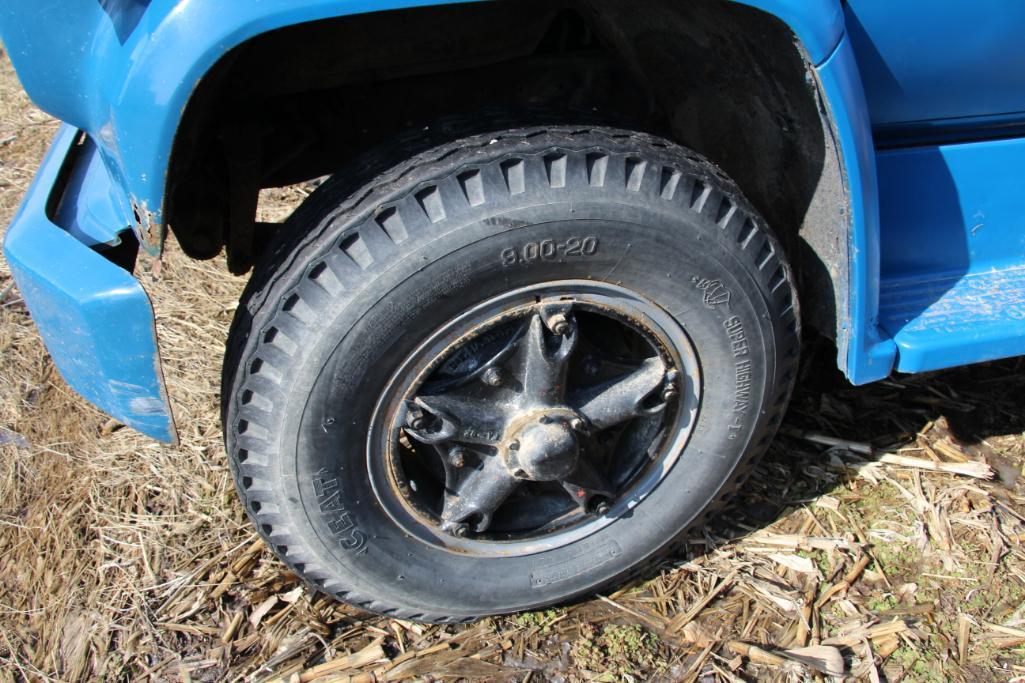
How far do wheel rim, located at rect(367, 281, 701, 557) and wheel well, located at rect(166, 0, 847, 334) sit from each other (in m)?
0.46

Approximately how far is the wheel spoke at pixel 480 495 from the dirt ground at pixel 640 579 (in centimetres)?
44

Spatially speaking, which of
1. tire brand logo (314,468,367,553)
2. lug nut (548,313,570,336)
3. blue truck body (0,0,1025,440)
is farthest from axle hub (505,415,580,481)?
blue truck body (0,0,1025,440)

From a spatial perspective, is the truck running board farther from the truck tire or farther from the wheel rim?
the wheel rim

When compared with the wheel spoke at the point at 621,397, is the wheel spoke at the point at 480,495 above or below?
below

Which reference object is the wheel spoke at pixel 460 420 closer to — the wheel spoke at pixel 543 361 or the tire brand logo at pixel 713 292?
the wheel spoke at pixel 543 361

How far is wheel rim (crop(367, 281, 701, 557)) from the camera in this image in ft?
6.24

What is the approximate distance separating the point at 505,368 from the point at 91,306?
0.89m

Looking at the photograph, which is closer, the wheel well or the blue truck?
the blue truck

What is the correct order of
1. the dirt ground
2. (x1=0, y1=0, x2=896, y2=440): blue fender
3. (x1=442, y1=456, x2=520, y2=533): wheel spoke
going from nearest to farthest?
(x1=0, y1=0, x2=896, y2=440): blue fender
(x1=442, y1=456, x2=520, y2=533): wheel spoke
the dirt ground

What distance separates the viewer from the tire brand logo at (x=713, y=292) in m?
1.93

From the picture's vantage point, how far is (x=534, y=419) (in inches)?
78.2

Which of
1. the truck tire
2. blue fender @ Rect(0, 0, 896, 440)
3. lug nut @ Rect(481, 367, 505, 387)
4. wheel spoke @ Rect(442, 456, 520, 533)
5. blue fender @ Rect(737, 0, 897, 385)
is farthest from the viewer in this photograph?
wheel spoke @ Rect(442, 456, 520, 533)

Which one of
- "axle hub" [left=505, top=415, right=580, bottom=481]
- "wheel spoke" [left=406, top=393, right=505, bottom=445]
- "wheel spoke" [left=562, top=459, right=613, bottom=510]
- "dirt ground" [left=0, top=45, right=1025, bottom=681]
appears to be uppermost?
"wheel spoke" [left=406, top=393, right=505, bottom=445]

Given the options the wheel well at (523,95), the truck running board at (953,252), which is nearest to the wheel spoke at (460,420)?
the wheel well at (523,95)
